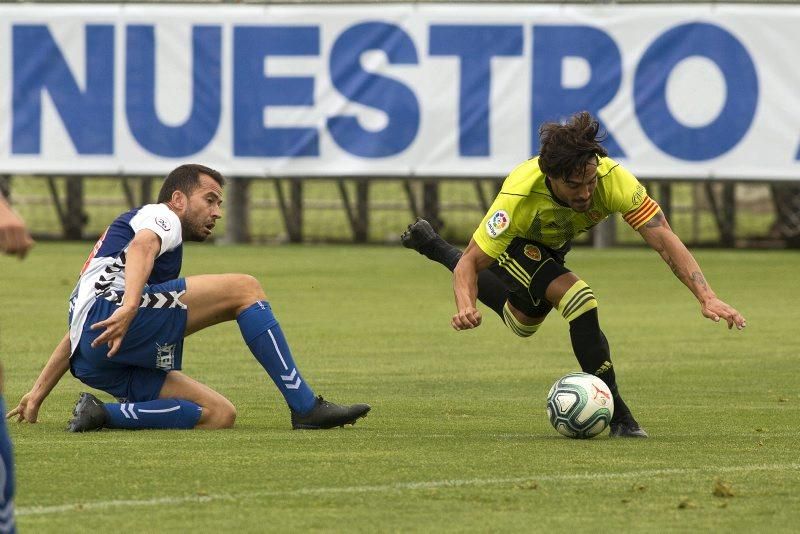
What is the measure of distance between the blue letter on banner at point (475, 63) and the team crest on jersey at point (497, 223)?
1342cm

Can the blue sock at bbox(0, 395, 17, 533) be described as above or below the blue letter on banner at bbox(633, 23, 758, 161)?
above

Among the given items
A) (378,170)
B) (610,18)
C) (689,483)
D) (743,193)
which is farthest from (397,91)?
Result: (689,483)

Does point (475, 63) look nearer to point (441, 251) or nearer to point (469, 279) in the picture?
point (441, 251)

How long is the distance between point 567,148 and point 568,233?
930 millimetres

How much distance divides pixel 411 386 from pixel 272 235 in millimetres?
14959

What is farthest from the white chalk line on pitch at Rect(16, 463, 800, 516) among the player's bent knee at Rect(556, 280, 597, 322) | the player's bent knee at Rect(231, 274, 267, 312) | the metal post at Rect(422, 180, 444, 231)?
the metal post at Rect(422, 180, 444, 231)

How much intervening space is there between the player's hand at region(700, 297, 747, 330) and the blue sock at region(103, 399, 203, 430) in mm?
2588

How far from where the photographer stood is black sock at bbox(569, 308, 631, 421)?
877 centimetres

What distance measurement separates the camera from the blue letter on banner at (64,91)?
23.0 metres

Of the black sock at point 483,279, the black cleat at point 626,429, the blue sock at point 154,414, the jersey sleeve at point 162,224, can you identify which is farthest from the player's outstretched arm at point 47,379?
the black cleat at point 626,429

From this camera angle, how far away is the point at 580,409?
332 inches

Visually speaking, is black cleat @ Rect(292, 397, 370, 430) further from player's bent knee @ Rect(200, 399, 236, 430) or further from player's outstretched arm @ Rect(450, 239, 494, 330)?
player's outstretched arm @ Rect(450, 239, 494, 330)

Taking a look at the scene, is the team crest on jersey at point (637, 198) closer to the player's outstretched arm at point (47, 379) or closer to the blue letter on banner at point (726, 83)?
the player's outstretched arm at point (47, 379)

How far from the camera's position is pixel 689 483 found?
710 centimetres
